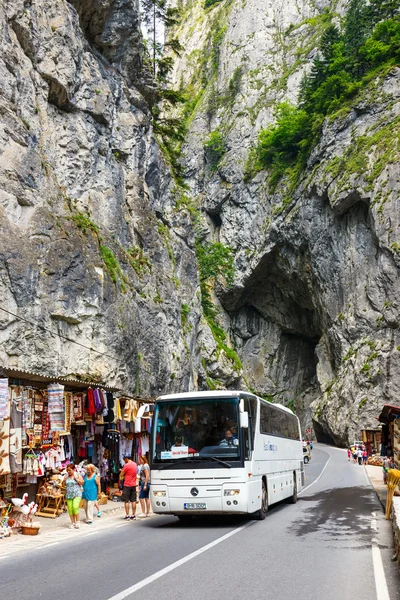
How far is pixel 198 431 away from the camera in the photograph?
12008 mm

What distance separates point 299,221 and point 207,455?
149 feet

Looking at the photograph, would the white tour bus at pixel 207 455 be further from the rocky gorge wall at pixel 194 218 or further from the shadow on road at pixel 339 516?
the rocky gorge wall at pixel 194 218

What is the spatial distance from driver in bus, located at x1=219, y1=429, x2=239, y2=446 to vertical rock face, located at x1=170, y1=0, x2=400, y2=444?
1404 inches

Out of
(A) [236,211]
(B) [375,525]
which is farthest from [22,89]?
(A) [236,211]

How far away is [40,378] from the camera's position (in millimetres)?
13742

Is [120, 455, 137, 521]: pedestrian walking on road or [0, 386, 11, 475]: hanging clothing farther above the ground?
[0, 386, 11, 475]: hanging clothing

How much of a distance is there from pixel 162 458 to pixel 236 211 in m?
54.1

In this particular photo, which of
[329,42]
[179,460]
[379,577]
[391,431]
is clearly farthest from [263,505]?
[329,42]

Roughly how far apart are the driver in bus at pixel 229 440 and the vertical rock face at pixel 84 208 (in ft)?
32.7

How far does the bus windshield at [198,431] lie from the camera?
466 inches

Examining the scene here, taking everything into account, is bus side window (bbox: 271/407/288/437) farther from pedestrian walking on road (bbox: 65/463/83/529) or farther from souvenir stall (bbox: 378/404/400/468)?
pedestrian walking on road (bbox: 65/463/83/529)

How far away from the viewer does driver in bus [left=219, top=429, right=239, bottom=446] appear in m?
11.8

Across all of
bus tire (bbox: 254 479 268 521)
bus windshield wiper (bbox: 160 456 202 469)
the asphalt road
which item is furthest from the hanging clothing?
bus tire (bbox: 254 479 268 521)

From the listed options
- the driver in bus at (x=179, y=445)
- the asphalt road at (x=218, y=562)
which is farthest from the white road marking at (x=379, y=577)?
the driver in bus at (x=179, y=445)
